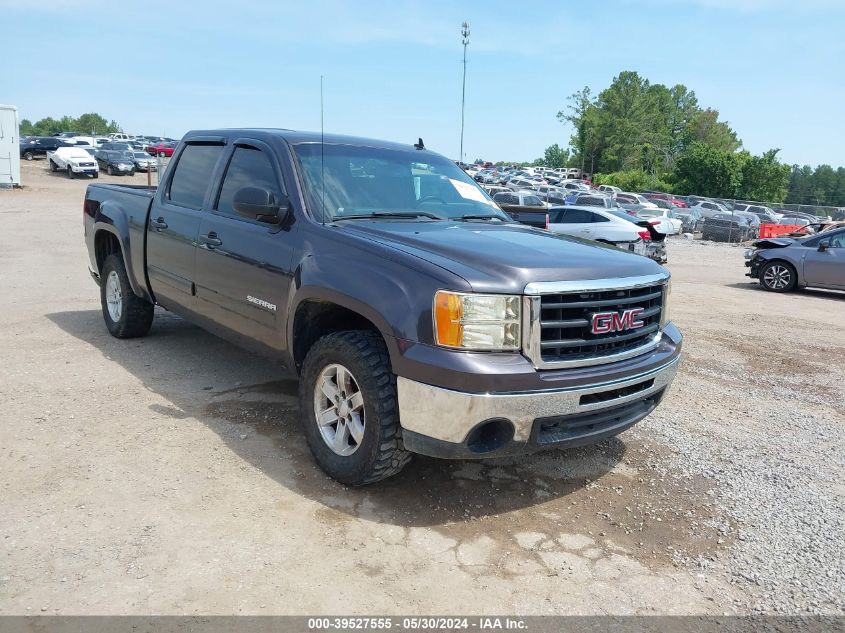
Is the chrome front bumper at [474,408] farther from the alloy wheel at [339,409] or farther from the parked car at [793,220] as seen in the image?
the parked car at [793,220]

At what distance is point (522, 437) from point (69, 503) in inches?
90.8

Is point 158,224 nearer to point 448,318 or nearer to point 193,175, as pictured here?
point 193,175

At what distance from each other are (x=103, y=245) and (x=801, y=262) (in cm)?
1232

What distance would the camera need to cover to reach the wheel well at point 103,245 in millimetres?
6730

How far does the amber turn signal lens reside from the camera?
3164 mm

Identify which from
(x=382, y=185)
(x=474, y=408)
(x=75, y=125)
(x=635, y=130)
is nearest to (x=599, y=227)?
(x=382, y=185)

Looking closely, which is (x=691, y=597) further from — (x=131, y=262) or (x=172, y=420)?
(x=131, y=262)

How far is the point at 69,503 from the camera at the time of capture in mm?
3498

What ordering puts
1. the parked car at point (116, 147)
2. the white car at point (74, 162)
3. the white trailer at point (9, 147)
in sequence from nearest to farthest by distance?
the white trailer at point (9, 147), the white car at point (74, 162), the parked car at point (116, 147)

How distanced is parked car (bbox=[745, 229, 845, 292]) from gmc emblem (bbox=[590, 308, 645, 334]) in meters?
11.4

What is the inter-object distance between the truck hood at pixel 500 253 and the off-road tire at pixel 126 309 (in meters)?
3.22

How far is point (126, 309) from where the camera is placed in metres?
6.39

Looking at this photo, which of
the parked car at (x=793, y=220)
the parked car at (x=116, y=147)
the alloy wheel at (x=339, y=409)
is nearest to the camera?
the alloy wheel at (x=339, y=409)

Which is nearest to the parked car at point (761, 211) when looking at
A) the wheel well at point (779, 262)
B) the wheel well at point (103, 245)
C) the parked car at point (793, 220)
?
the parked car at point (793, 220)
